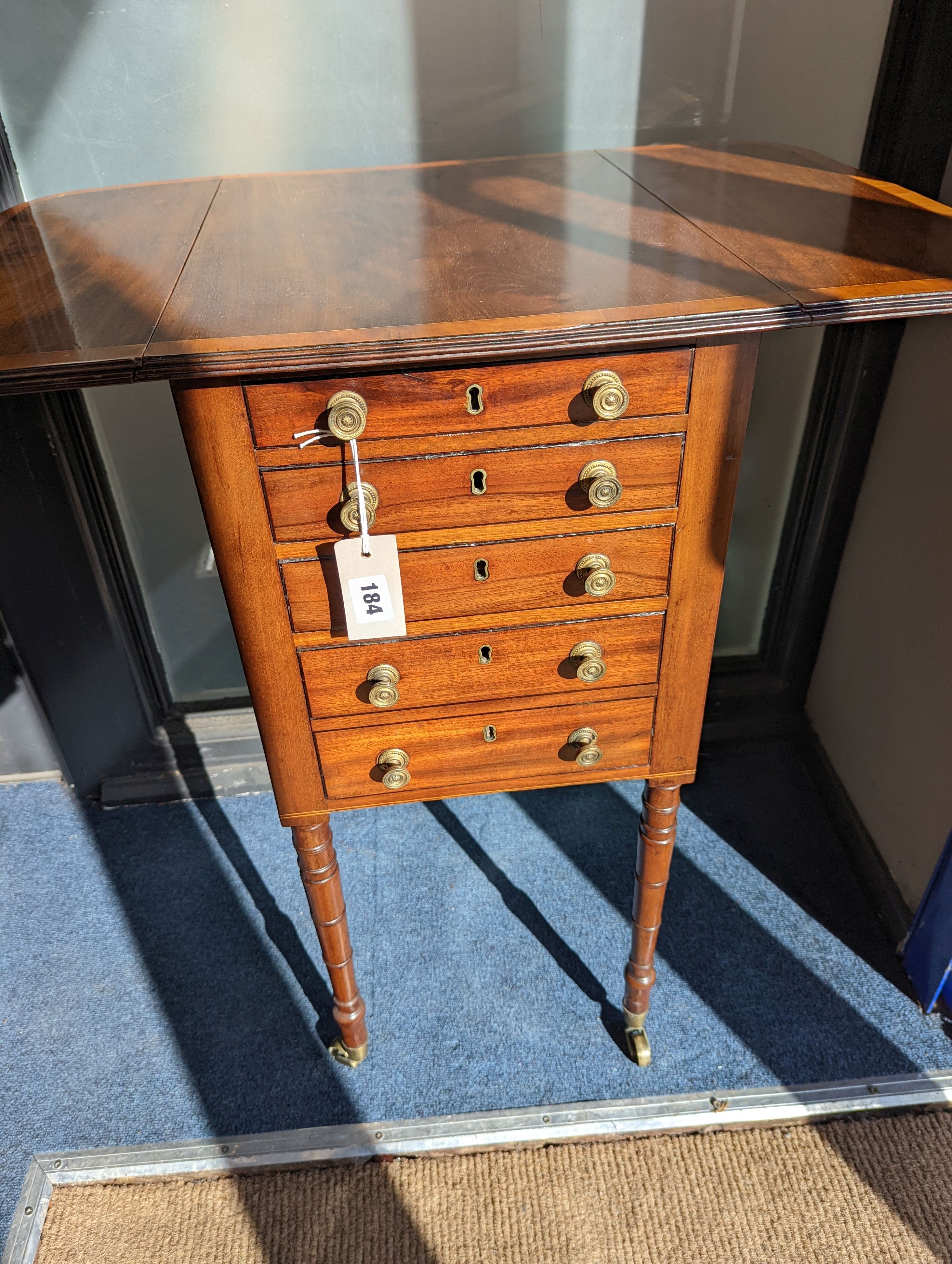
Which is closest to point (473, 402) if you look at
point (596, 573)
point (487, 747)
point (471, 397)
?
point (471, 397)

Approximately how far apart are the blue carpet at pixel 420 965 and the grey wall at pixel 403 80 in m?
1.21

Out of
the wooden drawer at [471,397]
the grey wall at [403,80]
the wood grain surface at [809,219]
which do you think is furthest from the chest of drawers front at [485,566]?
the grey wall at [403,80]

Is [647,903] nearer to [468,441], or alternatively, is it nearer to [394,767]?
[394,767]

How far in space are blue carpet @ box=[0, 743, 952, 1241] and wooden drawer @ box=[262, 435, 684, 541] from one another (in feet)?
2.99

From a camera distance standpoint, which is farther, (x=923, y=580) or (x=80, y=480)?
(x=80, y=480)

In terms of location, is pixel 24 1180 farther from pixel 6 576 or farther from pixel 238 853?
pixel 6 576

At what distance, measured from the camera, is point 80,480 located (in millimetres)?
1579

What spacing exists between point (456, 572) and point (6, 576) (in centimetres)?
105

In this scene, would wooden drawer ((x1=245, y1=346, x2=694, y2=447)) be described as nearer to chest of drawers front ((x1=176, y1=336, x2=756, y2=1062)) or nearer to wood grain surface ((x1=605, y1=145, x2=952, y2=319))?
chest of drawers front ((x1=176, y1=336, x2=756, y2=1062))

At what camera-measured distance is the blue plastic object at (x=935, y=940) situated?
4.57ft

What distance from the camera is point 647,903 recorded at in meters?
1.28

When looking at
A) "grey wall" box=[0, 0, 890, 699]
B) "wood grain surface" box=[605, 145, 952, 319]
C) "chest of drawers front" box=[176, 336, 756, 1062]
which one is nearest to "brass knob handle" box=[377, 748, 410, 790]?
"chest of drawers front" box=[176, 336, 756, 1062]

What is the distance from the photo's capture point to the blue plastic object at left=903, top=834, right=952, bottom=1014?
1392 mm

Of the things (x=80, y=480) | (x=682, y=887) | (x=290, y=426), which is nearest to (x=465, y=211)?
(x=290, y=426)
